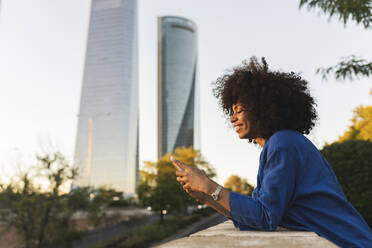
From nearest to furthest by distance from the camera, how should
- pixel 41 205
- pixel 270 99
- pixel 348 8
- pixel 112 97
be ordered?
pixel 270 99
pixel 348 8
pixel 41 205
pixel 112 97

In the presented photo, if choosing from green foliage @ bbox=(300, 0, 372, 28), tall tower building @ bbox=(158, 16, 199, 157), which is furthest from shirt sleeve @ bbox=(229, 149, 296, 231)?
tall tower building @ bbox=(158, 16, 199, 157)

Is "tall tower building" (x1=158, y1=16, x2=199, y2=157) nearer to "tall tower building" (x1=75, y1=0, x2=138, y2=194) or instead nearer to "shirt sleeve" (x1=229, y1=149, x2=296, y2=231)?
"tall tower building" (x1=75, y1=0, x2=138, y2=194)

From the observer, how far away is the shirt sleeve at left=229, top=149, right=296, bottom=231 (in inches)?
53.4

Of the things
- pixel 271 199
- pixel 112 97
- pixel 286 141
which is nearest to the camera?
pixel 271 199

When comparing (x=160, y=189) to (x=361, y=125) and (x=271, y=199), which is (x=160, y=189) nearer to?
(x=361, y=125)

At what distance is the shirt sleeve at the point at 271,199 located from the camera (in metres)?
1.36

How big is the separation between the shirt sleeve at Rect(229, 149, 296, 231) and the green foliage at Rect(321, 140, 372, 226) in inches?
255

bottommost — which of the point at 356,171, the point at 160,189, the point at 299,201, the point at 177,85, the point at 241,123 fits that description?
the point at 160,189

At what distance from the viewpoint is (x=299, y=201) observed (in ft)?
4.76

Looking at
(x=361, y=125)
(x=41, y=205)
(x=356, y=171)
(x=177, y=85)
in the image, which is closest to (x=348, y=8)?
(x=356, y=171)

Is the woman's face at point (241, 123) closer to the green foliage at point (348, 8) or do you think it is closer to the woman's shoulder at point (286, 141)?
the woman's shoulder at point (286, 141)

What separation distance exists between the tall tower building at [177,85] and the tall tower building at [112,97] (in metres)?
10.0

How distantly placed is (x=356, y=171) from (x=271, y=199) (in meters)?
6.76

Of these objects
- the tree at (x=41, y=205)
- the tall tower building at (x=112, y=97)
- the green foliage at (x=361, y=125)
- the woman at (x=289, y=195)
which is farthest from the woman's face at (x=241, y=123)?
the tall tower building at (x=112, y=97)
